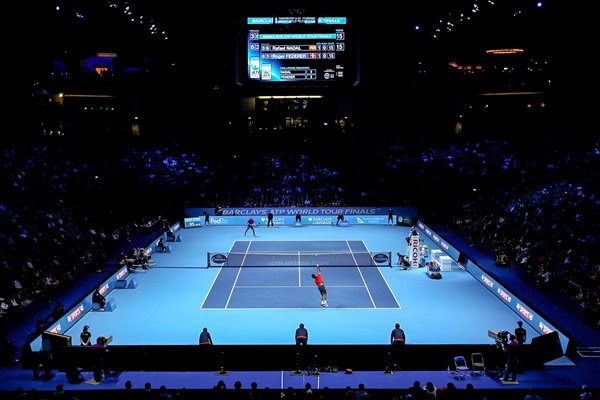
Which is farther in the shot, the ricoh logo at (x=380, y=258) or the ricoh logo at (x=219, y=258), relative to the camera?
the ricoh logo at (x=380, y=258)

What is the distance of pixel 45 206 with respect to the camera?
35.8m

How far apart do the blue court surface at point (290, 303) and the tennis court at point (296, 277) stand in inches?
2.1

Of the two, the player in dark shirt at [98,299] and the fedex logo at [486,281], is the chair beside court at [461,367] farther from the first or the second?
the player in dark shirt at [98,299]

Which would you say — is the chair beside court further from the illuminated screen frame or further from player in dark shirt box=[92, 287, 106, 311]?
the illuminated screen frame

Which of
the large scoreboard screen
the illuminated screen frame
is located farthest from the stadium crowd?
the large scoreboard screen

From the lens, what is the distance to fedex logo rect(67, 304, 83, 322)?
21906 mm

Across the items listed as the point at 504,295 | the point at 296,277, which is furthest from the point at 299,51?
the point at 504,295

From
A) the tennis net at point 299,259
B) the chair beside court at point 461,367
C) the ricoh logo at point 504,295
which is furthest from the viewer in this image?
the tennis net at point 299,259

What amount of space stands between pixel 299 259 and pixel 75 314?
45.4 feet

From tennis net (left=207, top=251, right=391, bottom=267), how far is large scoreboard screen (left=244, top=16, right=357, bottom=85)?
1314cm

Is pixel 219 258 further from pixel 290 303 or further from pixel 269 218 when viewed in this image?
pixel 269 218

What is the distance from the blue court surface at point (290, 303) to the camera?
69.7ft

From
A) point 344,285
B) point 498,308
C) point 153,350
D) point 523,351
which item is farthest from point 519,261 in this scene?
point 153,350

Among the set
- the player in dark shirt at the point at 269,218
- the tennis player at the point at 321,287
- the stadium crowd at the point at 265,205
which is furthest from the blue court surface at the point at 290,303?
the player in dark shirt at the point at 269,218
